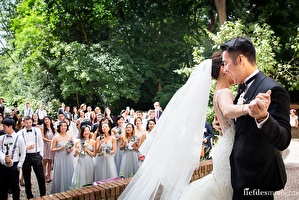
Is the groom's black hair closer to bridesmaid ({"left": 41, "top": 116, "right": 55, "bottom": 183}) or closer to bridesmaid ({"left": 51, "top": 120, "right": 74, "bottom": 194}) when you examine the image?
bridesmaid ({"left": 51, "top": 120, "right": 74, "bottom": 194})

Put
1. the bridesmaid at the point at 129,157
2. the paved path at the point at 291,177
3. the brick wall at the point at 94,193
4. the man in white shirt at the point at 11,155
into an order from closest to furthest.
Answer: the brick wall at the point at 94,193, the man in white shirt at the point at 11,155, the paved path at the point at 291,177, the bridesmaid at the point at 129,157

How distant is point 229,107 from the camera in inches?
83.7

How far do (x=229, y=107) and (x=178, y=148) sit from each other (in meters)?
0.89

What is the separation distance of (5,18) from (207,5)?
26003mm

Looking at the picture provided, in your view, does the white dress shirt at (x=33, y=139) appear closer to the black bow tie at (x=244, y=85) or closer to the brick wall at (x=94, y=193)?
the brick wall at (x=94, y=193)

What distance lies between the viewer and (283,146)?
182 cm

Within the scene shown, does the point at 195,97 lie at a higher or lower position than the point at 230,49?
lower

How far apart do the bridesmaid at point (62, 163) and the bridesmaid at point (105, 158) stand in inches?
26.2

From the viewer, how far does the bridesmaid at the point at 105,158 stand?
Result: 662cm

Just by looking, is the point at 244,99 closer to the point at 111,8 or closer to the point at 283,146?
the point at 283,146

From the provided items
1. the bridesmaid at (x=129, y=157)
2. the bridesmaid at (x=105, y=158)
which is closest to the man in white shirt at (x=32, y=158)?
the bridesmaid at (x=105, y=158)

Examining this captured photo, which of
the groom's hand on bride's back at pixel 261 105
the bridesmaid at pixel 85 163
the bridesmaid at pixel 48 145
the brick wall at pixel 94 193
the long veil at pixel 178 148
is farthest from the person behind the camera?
the bridesmaid at pixel 48 145

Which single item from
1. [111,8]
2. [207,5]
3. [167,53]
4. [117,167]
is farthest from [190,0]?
[117,167]

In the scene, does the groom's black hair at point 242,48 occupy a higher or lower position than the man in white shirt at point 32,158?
higher
